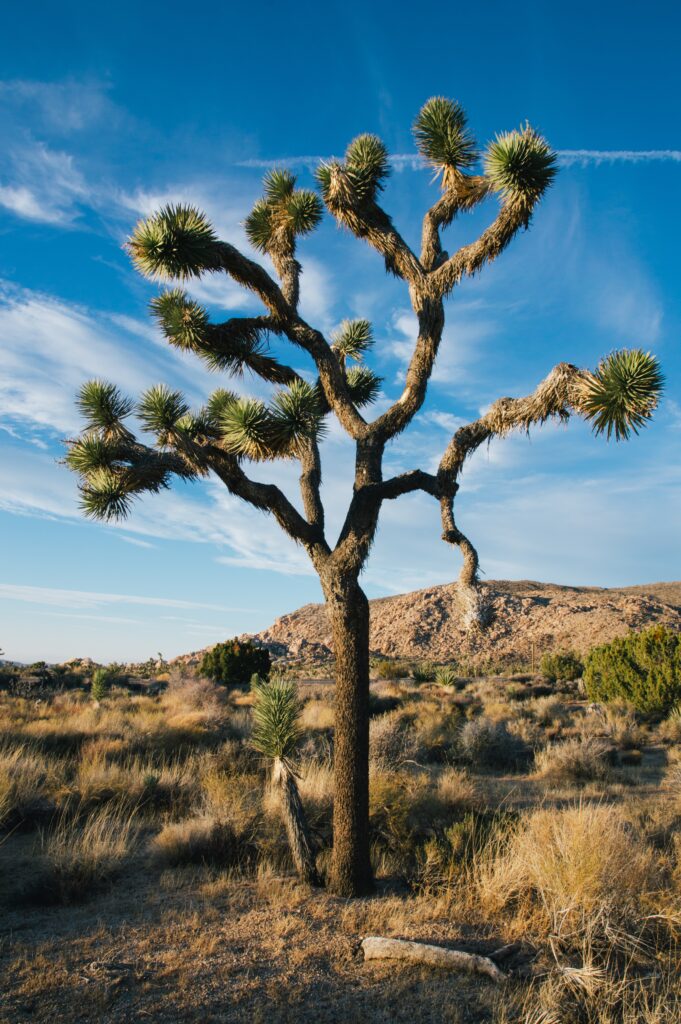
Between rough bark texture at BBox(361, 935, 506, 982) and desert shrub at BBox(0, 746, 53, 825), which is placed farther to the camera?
desert shrub at BBox(0, 746, 53, 825)

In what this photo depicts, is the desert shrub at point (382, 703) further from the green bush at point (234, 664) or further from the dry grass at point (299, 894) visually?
the green bush at point (234, 664)

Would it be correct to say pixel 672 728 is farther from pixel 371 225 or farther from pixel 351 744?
pixel 371 225

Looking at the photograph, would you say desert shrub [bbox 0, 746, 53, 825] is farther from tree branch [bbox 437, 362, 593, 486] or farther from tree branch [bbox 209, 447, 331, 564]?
tree branch [bbox 437, 362, 593, 486]

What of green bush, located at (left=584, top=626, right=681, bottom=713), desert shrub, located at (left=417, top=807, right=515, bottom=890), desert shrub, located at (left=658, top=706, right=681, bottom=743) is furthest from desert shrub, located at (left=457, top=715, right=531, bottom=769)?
green bush, located at (left=584, top=626, right=681, bottom=713)

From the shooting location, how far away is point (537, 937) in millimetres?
5145

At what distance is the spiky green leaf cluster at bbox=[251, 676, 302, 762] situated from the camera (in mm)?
6363

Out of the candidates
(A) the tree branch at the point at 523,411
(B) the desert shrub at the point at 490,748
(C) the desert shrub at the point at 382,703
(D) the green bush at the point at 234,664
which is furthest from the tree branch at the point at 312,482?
(D) the green bush at the point at 234,664

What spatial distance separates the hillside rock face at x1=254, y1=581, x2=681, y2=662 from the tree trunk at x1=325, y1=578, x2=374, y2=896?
34.6m

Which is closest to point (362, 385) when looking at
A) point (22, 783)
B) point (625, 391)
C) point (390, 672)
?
point (625, 391)

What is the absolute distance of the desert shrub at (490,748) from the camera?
1291cm

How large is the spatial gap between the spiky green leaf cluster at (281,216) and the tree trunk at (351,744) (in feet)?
15.4

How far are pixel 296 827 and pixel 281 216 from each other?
7099 millimetres

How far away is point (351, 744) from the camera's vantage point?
6.06 m

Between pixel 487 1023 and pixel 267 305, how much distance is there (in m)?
6.65
